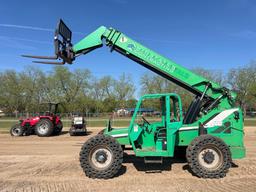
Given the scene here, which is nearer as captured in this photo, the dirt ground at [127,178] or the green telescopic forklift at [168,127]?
the dirt ground at [127,178]

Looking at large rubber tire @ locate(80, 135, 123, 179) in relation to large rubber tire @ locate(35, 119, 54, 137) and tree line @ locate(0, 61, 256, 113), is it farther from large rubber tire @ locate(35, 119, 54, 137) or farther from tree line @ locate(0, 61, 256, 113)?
tree line @ locate(0, 61, 256, 113)

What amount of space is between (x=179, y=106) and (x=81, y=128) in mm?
11160

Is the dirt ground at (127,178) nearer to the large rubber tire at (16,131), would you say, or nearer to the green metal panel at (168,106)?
the green metal panel at (168,106)

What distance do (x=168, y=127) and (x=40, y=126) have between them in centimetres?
1226

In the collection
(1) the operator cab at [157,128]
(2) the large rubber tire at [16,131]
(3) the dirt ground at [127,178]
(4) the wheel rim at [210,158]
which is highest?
(1) the operator cab at [157,128]

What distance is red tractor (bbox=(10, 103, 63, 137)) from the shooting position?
16.8 meters

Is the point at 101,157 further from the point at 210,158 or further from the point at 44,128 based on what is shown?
the point at 44,128

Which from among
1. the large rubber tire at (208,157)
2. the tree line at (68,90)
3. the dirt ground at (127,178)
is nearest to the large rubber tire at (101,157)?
the dirt ground at (127,178)

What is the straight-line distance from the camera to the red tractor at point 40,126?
16.8m

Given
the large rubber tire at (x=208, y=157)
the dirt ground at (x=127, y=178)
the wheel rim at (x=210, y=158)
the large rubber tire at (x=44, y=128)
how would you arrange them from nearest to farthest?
the dirt ground at (x=127, y=178) → the large rubber tire at (x=208, y=157) → the wheel rim at (x=210, y=158) → the large rubber tire at (x=44, y=128)

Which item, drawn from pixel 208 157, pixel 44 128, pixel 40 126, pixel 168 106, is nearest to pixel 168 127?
pixel 168 106

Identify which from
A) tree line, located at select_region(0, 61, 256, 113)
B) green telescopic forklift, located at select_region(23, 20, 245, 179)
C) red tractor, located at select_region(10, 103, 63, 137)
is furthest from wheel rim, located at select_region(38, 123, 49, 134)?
tree line, located at select_region(0, 61, 256, 113)

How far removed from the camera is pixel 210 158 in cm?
656

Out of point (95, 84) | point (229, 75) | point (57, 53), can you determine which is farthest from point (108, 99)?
point (57, 53)
